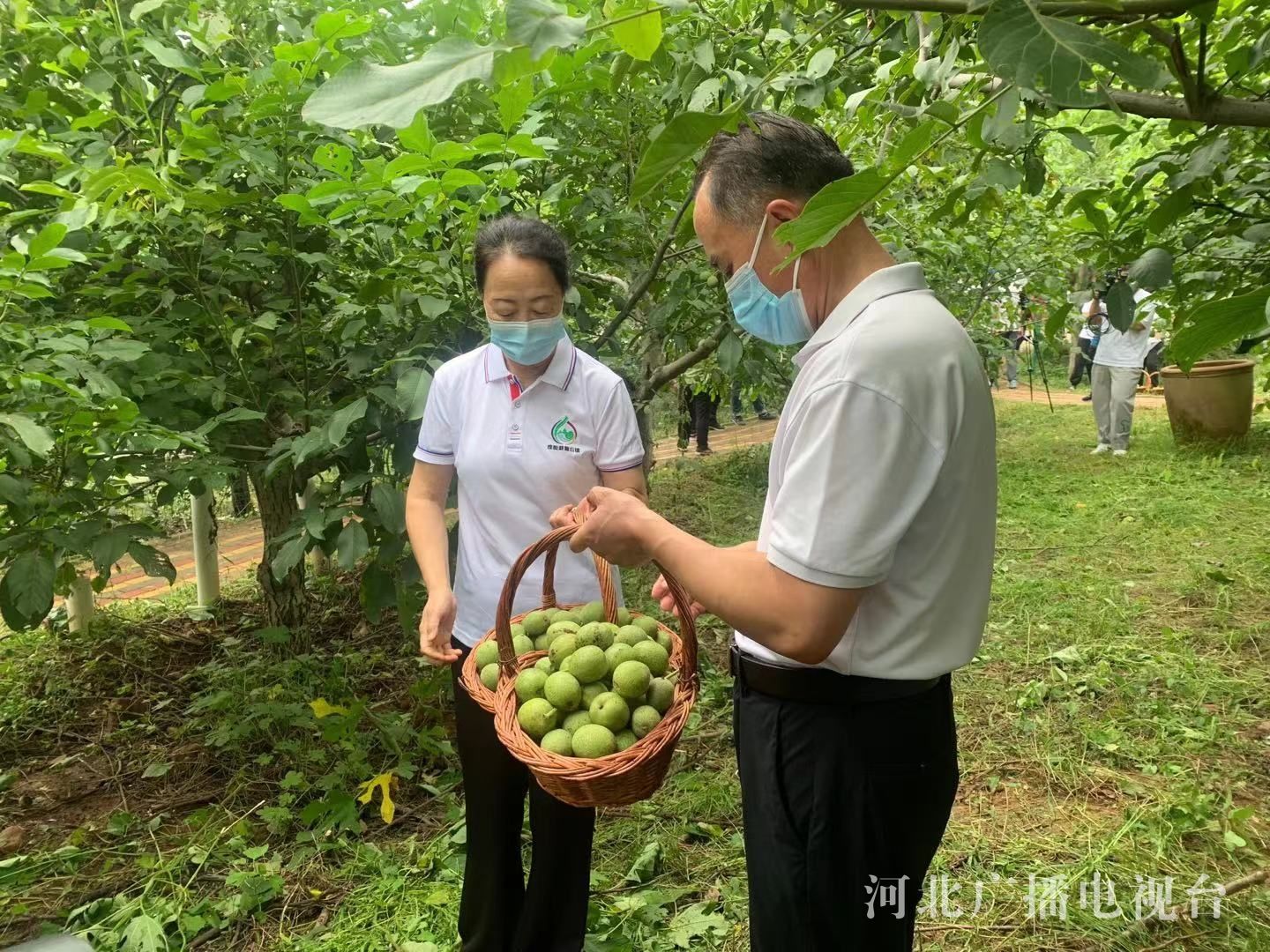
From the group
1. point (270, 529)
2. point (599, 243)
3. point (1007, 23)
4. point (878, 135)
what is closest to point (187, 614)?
point (270, 529)

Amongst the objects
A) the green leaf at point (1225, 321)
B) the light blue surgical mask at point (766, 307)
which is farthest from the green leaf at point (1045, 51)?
the light blue surgical mask at point (766, 307)

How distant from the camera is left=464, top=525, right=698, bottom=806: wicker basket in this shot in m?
1.48

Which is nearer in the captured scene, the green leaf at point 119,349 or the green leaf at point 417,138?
the green leaf at point 417,138

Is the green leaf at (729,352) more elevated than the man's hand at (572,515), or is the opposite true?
the green leaf at (729,352)

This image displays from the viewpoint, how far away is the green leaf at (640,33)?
0.82m

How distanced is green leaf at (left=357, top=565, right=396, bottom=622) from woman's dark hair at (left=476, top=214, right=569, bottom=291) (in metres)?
1.15

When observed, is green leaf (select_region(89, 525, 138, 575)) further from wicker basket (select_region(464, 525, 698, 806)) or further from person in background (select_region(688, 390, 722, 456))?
person in background (select_region(688, 390, 722, 456))

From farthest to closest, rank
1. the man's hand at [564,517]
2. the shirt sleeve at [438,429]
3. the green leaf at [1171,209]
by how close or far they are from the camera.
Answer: the shirt sleeve at [438,429], the man's hand at [564,517], the green leaf at [1171,209]

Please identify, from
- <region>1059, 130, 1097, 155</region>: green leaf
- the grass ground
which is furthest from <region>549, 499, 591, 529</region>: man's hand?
the grass ground

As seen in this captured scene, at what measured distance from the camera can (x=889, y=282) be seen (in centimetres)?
126

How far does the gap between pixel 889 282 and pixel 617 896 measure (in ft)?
7.33

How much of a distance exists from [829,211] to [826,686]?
0.84 meters

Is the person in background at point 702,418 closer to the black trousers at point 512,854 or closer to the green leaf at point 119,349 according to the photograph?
the green leaf at point 119,349

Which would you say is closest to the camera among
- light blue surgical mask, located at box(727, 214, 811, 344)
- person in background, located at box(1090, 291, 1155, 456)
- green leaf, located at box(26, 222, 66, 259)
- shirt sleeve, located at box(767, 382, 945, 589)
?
shirt sleeve, located at box(767, 382, 945, 589)
